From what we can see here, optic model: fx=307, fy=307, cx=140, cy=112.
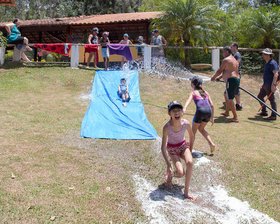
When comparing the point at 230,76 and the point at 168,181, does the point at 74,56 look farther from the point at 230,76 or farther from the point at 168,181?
the point at 168,181

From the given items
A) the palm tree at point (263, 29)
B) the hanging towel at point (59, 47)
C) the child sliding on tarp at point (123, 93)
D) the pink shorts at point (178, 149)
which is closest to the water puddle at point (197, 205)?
the pink shorts at point (178, 149)

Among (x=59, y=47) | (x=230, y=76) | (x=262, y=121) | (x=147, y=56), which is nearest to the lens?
(x=230, y=76)

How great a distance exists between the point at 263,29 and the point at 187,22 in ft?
12.7

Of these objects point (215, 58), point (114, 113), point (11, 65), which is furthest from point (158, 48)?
point (11, 65)

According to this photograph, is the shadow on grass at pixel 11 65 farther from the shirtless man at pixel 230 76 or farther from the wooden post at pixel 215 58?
the shirtless man at pixel 230 76

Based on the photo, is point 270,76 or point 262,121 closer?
point 262,121

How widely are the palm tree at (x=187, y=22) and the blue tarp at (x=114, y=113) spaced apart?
11.5 ft

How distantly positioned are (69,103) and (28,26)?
14.1 metres

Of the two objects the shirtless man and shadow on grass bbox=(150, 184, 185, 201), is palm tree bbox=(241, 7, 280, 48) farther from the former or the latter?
shadow on grass bbox=(150, 184, 185, 201)

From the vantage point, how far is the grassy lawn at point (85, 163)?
3.97 metres

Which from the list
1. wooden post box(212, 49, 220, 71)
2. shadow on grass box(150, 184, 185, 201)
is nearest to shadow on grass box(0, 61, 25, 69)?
wooden post box(212, 49, 220, 71)

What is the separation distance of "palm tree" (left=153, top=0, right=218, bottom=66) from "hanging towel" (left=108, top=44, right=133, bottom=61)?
243cm

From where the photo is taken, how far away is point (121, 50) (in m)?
13.0

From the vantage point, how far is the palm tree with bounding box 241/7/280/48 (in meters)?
15.0
